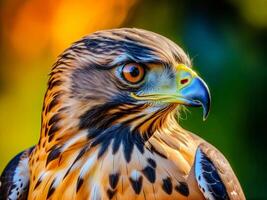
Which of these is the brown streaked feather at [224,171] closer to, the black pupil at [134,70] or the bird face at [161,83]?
the bird face at [161,83]

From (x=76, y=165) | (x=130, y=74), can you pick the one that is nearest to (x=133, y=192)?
(x=76, y=165)

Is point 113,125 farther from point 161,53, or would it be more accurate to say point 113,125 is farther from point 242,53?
point 242,53

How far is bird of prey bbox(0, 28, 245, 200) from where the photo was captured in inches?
66.1

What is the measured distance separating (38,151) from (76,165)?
0.47 feet

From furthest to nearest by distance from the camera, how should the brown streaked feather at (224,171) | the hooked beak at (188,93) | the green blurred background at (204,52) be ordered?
the green blurred background at (204,52) < the brown streaked feather at (224,171) < the hooked beak at (188,93)

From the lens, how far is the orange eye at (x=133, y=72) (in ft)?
5.48

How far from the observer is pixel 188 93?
166cm

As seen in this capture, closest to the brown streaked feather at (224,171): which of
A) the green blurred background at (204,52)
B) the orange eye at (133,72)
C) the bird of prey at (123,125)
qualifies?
the bird of prey at (123,125)

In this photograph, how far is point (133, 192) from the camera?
5.54ft

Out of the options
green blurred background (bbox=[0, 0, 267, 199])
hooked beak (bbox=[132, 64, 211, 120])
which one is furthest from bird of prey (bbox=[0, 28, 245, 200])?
green blurred background (bbox=[0, 0, 267, 199])

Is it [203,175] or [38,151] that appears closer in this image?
[203,175]

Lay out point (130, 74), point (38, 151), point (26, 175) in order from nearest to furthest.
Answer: point (130, 74)
point (38, 151)
point (26, 175)

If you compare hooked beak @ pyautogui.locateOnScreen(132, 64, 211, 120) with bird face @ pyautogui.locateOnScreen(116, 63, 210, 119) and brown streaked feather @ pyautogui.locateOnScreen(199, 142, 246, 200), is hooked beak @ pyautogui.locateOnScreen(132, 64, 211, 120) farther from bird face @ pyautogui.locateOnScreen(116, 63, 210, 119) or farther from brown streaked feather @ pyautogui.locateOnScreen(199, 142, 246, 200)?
brown streaked feather @ pyautogui.locateOnScreen(199, 142, 246, 200)

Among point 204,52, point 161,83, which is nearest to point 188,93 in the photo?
point 161,83
